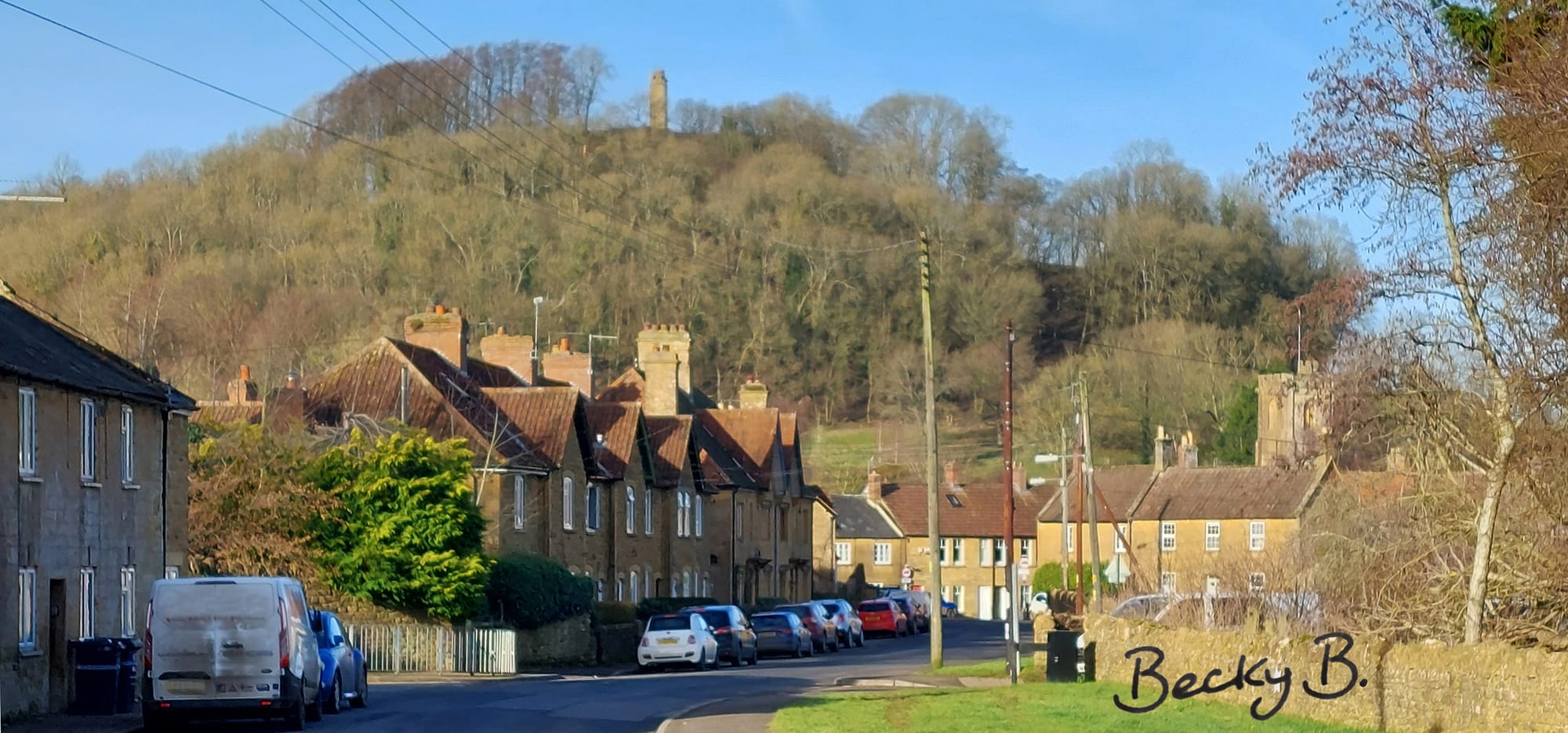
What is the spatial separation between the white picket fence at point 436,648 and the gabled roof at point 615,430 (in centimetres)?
1416

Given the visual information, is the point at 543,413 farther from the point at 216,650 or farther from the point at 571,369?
the point at 216,650

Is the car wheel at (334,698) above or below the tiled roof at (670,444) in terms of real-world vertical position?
below

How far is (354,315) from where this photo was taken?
83.6 metres

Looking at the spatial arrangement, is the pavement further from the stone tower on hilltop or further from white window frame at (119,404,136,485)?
the stone tower on hilltop

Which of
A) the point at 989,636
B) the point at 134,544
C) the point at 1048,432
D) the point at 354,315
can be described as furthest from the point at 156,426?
the point at 1048,432

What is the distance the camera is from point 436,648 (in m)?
39.6

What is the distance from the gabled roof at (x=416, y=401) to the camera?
47.0 meters

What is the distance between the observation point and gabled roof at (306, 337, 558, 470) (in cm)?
4700

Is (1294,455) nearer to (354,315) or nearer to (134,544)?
(134,544)

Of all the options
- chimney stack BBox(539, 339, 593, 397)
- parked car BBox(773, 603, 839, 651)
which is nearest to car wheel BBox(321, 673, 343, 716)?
parked car BBox(773, 603, 839, 651)

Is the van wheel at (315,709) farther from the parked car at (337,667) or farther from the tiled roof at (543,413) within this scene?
the tiled roof at (543,413)

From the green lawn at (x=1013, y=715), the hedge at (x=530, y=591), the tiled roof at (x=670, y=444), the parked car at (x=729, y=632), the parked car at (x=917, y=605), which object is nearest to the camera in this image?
the green lawn at (x=1013, y=715)

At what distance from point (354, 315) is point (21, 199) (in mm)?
62993

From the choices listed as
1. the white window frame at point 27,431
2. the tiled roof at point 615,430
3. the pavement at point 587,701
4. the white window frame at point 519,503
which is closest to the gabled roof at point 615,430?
the tiled roof at point 615,430
